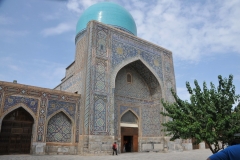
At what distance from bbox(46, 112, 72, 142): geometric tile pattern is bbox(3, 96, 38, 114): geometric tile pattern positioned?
94 centimetres

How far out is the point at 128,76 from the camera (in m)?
12.2

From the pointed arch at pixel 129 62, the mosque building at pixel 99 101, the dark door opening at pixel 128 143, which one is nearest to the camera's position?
the mosque building at pixel 99 101

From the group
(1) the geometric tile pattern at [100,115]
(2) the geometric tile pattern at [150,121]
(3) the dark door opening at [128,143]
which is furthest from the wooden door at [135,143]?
(1) the geometric tile pattern at [100,115]

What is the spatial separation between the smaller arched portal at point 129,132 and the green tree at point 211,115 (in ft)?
19.9

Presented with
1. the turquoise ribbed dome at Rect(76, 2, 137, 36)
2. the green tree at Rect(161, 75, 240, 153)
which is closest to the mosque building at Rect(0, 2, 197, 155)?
the turquoise ribbed dome at Rect(76, 2, 137, 36)

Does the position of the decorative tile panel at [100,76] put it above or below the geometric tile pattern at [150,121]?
above

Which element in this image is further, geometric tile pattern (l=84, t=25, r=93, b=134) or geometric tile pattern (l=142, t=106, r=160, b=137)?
geometric tile pattern (l=142, t=106, r=160, b=137)

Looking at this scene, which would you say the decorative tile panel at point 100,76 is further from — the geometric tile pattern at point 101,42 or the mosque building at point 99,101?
the geometric tile pattern at point 101,42

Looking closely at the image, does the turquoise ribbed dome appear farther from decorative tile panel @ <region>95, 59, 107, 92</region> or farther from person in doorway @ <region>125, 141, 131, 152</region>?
person in doorway @ <region>125, 141, 131, 152</region>

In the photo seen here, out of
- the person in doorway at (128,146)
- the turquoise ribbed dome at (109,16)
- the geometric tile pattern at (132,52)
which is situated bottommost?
the person in doorway at (128,146)

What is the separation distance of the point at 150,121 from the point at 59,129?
545cm

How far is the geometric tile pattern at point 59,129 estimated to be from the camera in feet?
28.3

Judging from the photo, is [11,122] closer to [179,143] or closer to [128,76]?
[128,76]

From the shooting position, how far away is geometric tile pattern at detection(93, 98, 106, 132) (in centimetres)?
891
